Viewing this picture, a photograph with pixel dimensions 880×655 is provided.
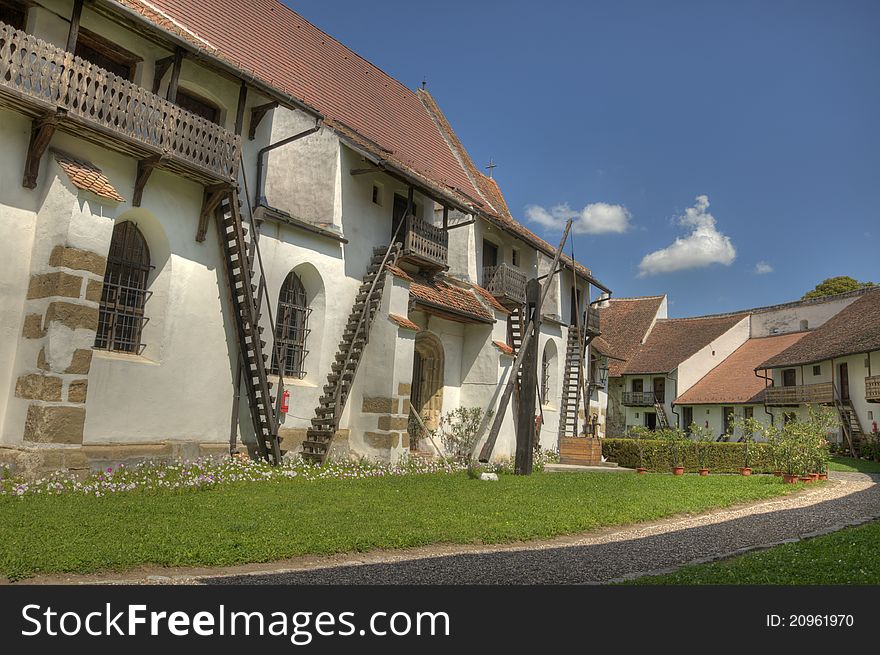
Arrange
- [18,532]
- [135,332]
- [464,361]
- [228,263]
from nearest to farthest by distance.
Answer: [18,532]
[135,332]
[228,263]
[464,361]

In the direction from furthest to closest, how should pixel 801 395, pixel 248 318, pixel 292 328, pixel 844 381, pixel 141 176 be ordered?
pixel 801 395 < pixel 844 381 < pixel 292 328 < pixel 248 318 < pixel 141 176

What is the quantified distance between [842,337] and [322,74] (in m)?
30.8

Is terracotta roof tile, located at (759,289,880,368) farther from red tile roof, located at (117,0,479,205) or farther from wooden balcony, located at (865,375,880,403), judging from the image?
red tile roof, located at (117,0,479,205)

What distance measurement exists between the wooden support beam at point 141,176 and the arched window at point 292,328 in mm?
4286

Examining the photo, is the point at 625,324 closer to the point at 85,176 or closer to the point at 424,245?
the point at 424,245

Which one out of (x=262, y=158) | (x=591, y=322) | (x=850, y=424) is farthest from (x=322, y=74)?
(x=850, y=424)

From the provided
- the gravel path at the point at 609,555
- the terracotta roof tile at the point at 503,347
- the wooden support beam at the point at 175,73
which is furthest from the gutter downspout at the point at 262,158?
the gravel path at the point at 609,555

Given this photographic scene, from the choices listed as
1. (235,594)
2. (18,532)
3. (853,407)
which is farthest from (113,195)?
(853,407)

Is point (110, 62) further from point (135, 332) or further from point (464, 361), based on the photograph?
point (464, 361)

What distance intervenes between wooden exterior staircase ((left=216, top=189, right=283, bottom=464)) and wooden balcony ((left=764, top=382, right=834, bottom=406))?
105ft

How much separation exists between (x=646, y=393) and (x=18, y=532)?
43762mm

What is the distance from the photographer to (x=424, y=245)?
19844 millimetres

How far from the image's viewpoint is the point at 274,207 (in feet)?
53.3

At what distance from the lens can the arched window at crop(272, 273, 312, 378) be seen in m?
16.2
